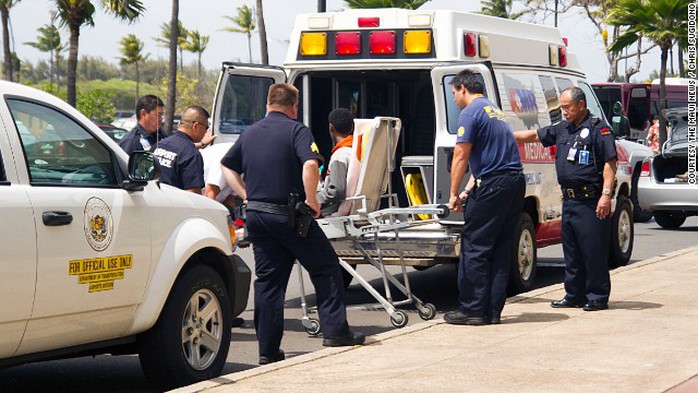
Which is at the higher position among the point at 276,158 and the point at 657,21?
the point at 657,21

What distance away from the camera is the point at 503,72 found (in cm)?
1155

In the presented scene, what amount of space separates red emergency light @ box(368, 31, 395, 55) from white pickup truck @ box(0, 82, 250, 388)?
385cm

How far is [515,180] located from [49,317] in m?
4.33

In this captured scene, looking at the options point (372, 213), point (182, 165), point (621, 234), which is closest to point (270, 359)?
point (372, 213)

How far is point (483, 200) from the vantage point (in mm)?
9625

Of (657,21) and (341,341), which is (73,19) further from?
(341,341)

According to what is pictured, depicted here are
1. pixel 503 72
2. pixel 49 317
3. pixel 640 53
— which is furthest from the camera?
pixel 640 53

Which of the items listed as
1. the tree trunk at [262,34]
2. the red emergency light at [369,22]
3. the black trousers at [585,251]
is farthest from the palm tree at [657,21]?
the black trousers at [585,251]

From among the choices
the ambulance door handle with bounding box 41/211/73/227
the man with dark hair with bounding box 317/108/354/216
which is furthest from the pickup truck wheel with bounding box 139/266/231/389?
the man with dark hair with bounding box 317/108/354/216

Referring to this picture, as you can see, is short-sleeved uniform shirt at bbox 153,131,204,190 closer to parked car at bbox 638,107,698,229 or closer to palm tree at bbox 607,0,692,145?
parked car at bbox 638,107,698,229

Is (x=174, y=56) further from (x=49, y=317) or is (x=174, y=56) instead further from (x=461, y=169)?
(x=49, y=317)

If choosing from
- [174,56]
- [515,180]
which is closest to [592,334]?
[515,180]

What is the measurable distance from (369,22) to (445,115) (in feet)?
3.86

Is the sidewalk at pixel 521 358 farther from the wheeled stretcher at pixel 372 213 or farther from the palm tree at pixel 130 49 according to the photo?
the palm tree at pixel 130 49
